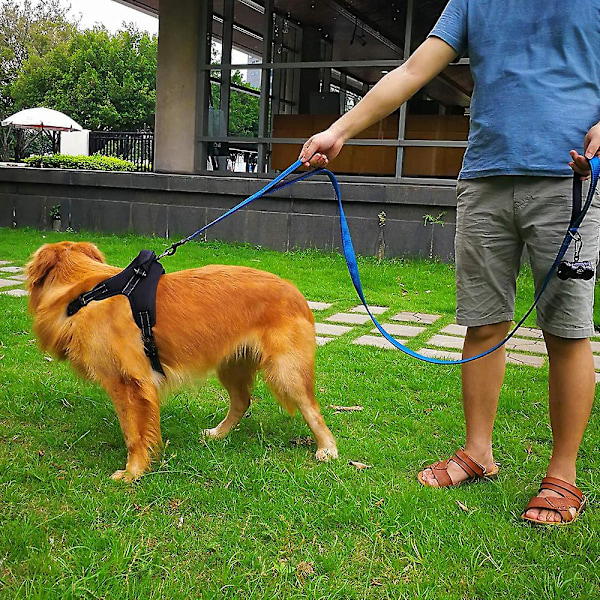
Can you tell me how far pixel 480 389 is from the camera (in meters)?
3.05

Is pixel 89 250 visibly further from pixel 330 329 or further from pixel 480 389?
pixel 330 329

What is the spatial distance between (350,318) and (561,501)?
373 centimetres

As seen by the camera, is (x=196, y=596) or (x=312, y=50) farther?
(x=312, y=50)

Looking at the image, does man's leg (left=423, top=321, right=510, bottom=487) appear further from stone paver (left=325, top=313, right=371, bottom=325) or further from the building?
the building

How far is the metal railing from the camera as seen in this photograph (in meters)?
21.2

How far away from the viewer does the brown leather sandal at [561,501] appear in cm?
267

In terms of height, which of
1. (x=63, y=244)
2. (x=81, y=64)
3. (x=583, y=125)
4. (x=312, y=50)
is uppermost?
(x=81, y=64)

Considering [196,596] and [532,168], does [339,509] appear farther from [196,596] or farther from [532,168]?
[532,168]

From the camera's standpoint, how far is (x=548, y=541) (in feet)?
8.34

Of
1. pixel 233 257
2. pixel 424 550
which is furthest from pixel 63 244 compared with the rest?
pixel 233 257

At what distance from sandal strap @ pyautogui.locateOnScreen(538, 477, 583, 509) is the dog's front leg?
68.3 inches

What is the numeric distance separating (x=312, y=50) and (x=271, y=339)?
927cm

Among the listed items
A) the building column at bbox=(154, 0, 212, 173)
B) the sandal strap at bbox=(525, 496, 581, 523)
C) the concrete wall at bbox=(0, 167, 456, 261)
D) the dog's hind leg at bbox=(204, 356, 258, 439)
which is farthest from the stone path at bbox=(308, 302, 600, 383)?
the building column at bbox=(154, 0, 212, 173)

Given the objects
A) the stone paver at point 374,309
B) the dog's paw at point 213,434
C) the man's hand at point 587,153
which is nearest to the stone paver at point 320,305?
the stone paver at point 374,309
